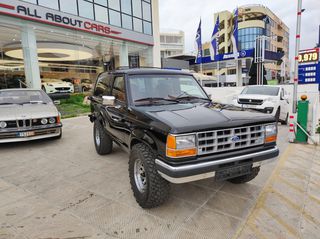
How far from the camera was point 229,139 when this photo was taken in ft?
8.42

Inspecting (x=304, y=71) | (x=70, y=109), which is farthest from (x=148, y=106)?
(x=70, y=109)

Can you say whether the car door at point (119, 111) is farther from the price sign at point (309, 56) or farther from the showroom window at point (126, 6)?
the showroom window at point (126, 6)

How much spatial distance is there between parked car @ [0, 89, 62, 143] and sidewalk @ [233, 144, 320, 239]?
5.32 metres

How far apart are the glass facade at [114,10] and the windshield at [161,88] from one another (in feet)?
40.9

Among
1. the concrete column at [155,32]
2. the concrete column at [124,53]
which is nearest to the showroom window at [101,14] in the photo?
the concrete column at [124,53]

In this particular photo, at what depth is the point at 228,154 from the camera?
2.56 metres

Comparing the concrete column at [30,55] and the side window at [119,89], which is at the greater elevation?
the concrete column at [30,55]

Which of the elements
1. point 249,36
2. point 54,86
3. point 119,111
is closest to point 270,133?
point 119,111

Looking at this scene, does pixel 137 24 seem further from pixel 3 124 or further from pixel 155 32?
pixel 3 124

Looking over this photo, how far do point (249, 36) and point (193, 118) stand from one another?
5174cm

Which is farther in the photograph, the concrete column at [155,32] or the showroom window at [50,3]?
the concrete column at [155,32]

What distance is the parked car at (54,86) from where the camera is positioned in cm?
1497

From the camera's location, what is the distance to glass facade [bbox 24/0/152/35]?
44.8 ft

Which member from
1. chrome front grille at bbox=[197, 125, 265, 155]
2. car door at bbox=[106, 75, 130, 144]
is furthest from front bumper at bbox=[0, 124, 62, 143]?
chrome front grille at bbox=[197, 125, 265, 155]
